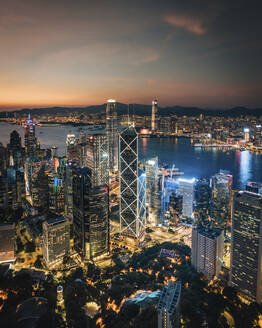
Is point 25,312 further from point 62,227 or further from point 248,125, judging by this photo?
point 248,125

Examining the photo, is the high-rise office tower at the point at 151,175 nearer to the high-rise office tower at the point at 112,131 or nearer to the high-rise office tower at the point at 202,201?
the high-rise office tower at the point at 202,201

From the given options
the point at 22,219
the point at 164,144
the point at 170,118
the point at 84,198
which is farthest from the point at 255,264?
the point at 170,118

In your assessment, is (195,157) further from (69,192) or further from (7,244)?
(7,244)

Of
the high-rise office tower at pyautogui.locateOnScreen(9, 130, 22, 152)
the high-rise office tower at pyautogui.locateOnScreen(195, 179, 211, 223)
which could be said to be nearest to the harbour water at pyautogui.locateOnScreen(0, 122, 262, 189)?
the high-rise office tower at pyautogui.locateOnScreen(9, 130, 22, 152)

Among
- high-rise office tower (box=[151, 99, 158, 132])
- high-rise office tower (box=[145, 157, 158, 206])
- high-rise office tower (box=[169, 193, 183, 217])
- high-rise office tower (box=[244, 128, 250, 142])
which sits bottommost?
high-rise office tower (box=[169, 193, 183, 217])

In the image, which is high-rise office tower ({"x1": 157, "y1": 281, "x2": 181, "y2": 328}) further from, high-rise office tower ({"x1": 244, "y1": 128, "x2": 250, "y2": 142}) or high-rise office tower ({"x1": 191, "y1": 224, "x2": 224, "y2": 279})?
high-rise office tower ({"x1": 244, "y1": 128, "x2": 250, "y2": 142})

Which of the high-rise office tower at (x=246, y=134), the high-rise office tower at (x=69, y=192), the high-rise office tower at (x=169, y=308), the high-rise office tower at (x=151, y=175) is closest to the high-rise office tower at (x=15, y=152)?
the high-rise office tower at (x=69, y=192)
